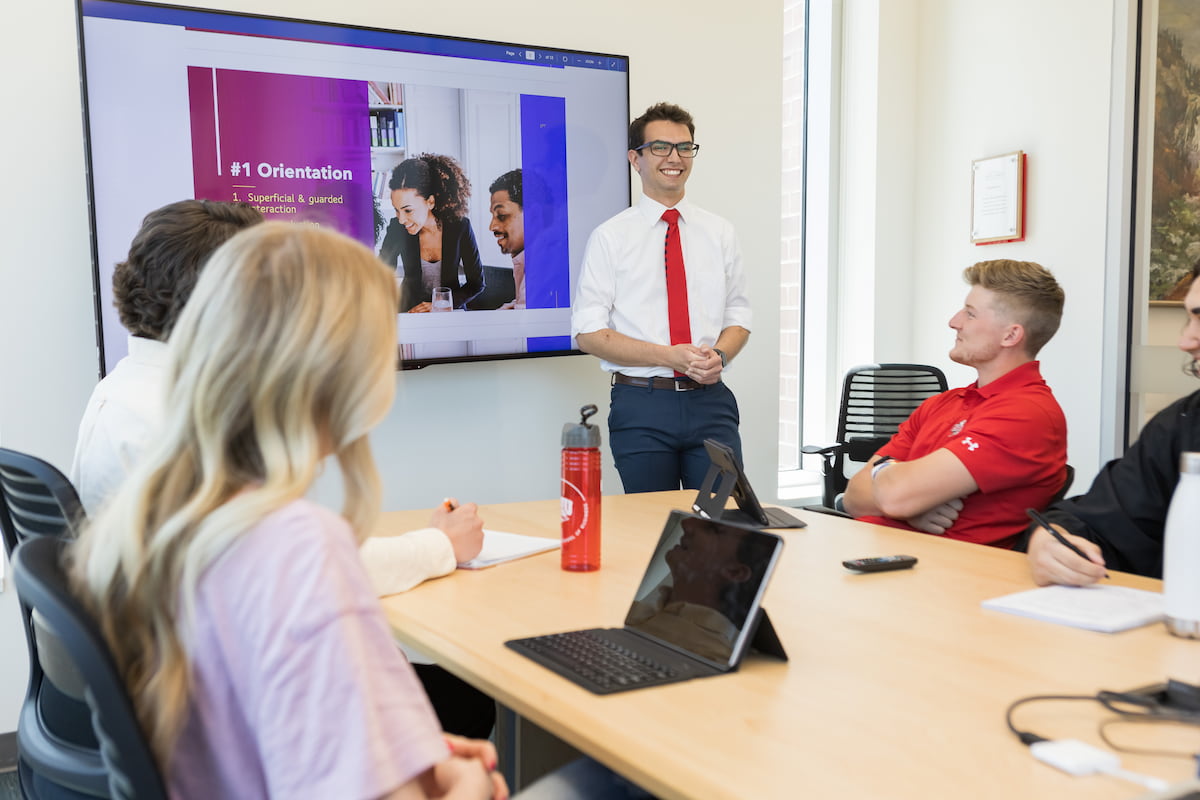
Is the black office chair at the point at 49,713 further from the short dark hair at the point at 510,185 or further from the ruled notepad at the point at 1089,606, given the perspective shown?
the short dark hair at the point at 510,185

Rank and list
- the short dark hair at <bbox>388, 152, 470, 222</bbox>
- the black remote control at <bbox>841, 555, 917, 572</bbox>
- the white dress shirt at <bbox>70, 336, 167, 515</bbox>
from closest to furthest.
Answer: the white dress shirt at <bbox>70, 336, 167, 515</bbox> → the black remote control at <bbox>841, 555, 917, 572</bbox> → the short dark hair at <bbox>388, 152, 470, 222</bbox>

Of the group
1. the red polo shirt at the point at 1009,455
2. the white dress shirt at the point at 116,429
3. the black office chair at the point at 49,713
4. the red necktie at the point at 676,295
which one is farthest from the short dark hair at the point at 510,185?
the black office chair at the point at 49,713

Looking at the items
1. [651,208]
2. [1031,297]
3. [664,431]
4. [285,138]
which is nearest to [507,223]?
[651,208]

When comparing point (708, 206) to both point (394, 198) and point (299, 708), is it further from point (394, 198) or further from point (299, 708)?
point (299, 708)

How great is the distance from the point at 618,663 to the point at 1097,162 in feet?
11.6

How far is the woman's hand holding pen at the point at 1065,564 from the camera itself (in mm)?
1694

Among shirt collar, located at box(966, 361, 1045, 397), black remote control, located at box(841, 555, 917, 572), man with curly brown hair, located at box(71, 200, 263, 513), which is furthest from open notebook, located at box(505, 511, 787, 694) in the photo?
shirt collar, located at box(966, 361, 1045, 397)

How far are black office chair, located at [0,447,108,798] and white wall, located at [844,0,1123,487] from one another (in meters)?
3.77

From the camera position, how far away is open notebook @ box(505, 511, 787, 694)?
51.4 inches

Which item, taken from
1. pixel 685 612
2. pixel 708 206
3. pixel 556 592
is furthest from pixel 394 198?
pixel 685 612

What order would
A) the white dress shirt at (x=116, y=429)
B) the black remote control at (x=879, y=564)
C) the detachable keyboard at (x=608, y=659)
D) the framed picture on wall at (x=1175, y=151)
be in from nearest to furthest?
the detachable keyboard at (x=608, y=659)
the white dress shirt at (x=116, y=429)
the black remote control at (x=879, y=564)
the framed picture on wall at (x=1175, y=151)

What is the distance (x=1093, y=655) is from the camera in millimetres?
1369

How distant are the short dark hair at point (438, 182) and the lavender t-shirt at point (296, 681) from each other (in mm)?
2728

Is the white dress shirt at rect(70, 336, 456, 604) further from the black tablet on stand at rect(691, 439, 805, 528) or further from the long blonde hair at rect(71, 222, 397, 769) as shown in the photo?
the long blonde hair at rect(71, 222, 397, 769)
